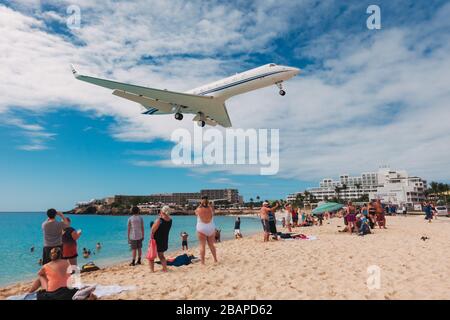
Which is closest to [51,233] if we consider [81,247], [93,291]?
[93,291]

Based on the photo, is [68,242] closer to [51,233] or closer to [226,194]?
[51,233]

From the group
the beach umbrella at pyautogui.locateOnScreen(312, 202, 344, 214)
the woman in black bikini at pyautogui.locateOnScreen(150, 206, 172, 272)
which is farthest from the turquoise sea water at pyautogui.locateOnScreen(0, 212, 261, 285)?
the woman in black bikini at pyautogui.locateOnScreen(150, 206, 172, 272)

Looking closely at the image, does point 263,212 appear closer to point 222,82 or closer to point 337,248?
point 337,248

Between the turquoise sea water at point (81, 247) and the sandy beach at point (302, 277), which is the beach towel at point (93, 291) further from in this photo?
the turquoise sea water at point (81, 247)

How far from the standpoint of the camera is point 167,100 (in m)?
23.7

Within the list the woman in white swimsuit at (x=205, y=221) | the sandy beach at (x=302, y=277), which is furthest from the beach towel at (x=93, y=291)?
the woman in white swimsuit at (x=205, y=221)

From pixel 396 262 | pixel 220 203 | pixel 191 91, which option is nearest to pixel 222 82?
pixel 191 91

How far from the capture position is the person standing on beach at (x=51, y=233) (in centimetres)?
734

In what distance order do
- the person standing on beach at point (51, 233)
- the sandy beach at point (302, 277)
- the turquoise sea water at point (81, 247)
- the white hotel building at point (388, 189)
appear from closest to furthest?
the sandy beach at point (302, 277)
the person standing on beach at point (51, 233)
the turquoise sea water at point (81, 247)
the white hotel building at point (388, 189)

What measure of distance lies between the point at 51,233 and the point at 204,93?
18.5 metres

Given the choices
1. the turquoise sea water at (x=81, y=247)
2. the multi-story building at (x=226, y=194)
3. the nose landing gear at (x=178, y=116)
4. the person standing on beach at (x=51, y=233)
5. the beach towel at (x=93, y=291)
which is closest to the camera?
the beach towel at (x=93, y=291)

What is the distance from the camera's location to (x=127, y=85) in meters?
22.0

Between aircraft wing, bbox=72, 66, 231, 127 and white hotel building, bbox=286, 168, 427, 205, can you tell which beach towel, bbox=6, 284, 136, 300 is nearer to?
aircraft wing, bbox=72, 66, 231, 127
